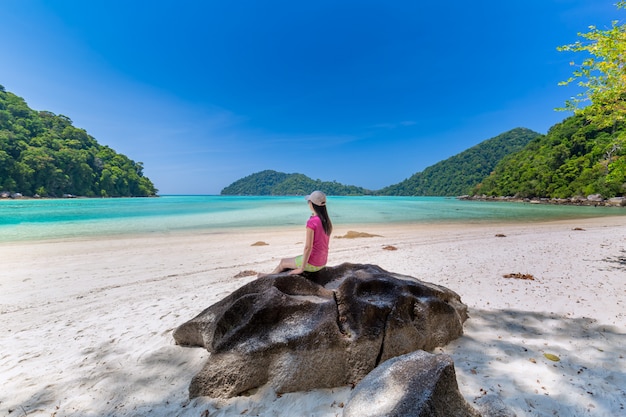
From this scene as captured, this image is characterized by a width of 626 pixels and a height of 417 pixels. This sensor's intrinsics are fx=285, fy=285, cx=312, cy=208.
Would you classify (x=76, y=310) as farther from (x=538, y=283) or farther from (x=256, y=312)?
(x=538, y=283)

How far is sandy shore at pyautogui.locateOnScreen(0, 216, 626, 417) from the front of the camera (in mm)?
2816

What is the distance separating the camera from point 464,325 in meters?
4.44

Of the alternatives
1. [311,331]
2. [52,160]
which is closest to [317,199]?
[311,331]

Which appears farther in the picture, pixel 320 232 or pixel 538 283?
pixel 538 283

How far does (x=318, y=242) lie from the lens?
14.3 feet

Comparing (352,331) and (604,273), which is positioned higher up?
(352,331)

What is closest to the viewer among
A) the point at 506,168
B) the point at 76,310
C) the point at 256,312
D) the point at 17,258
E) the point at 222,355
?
the point at 222,355

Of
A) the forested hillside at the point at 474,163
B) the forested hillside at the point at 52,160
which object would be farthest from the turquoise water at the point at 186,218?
the forested hillside at the point at 474,163

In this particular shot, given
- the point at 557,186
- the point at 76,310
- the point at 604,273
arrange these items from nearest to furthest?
the point at 76,310 → the point at 604,273 → the point at 557,186

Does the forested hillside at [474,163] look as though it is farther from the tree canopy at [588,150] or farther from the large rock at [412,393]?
the large rock at [412,393]

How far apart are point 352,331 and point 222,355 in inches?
57.4

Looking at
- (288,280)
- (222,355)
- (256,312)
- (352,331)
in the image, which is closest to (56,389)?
(222,355)

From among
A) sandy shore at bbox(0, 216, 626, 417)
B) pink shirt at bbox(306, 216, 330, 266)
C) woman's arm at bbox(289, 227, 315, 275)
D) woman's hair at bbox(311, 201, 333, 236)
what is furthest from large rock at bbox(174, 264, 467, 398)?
woman's hair at bbox(311, 201, 333, 236)

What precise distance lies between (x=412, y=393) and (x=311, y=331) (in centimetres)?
142
